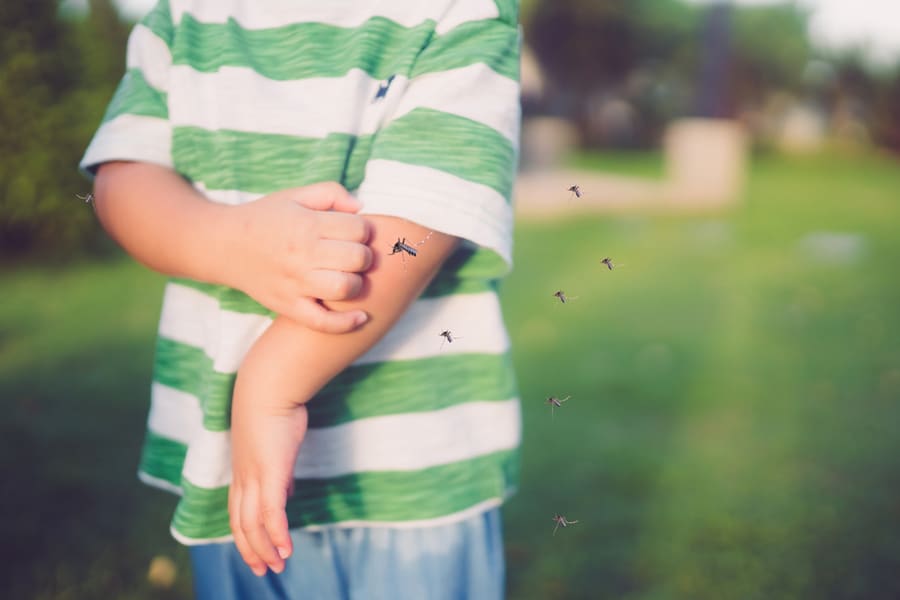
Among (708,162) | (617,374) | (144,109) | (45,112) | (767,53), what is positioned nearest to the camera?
(144,109)

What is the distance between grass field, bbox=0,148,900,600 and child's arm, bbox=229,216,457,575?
1.68 meters

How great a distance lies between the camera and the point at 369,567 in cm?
127

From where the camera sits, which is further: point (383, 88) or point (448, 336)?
point (448, 336)

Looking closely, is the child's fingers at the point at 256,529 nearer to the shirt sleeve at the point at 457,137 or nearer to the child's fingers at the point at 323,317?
the child's fingers at the point at 323,317

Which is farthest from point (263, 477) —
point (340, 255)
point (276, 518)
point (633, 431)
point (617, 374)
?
point (617, 374)

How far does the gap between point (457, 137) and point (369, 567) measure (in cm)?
67

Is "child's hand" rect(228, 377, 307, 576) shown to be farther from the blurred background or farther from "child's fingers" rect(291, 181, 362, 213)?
the blurred background

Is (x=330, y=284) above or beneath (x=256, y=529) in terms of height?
above

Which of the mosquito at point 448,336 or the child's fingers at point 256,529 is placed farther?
the mosquito at point 448,336

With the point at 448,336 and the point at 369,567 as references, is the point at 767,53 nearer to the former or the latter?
the point at 448,336

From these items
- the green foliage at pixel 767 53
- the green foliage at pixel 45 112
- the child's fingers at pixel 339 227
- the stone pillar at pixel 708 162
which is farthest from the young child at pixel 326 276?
the green foliage at pixel 767 53

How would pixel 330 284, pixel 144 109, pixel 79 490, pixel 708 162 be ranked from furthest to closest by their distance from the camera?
1. pixel 708 162
2. pixel 79 490
3. pixel 144 109
4. pixel 330 284

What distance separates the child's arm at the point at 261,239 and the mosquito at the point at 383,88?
184 millimetres

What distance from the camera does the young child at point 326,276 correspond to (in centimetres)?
102
